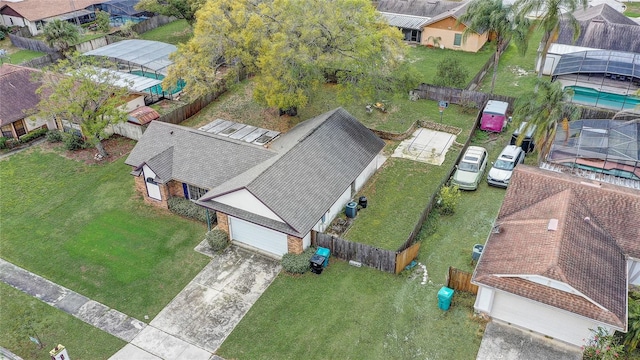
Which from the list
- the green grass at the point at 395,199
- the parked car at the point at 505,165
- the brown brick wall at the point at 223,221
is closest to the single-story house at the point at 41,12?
the brown brick wall at the point at 223,221

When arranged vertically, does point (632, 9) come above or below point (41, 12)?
below

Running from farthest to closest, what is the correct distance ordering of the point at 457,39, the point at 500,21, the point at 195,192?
the point at 457,39
the point at 500,21
the point at 195,192

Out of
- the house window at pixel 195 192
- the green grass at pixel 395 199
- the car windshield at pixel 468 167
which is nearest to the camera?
the green grass at pixel 395 199

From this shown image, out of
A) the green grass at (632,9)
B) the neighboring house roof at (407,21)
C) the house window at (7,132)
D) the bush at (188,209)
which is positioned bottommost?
the bush at (188,209)

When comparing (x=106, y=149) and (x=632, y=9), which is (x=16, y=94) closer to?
(x=106, y=149)

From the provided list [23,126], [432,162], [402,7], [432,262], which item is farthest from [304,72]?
[402,7]

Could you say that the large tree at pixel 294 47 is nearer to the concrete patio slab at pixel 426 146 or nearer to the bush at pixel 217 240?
the concrete patio slab at pixel 426 146

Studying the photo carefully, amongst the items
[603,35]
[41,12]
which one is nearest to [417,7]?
[603,35]
